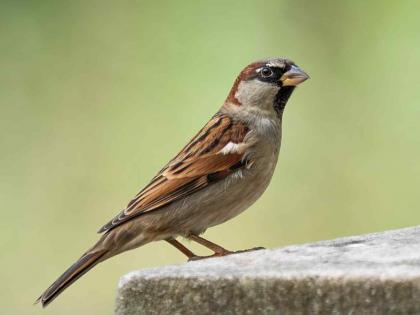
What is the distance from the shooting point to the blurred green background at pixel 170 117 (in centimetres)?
490

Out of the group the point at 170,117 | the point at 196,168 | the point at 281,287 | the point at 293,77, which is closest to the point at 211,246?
the point at 196,168

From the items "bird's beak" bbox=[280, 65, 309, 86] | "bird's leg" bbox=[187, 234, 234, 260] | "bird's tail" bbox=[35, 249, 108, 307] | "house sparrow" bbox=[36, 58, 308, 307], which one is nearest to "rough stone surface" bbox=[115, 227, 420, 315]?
"bird's leg" bbox=[187, 234, 234, 260]

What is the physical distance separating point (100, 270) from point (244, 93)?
1358 millimetres

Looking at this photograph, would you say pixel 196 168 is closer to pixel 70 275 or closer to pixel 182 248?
pixel 182 248

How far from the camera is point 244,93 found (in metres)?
3.92

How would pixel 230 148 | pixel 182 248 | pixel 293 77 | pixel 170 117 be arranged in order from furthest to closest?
pixel 170 117, pixel 293 77, pixel 230 148, pixel 182 248

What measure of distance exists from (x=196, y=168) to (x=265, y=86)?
428 mm

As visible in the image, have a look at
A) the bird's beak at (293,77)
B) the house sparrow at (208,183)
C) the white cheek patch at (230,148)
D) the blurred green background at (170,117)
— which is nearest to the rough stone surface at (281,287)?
the house sparrow at (208,183)

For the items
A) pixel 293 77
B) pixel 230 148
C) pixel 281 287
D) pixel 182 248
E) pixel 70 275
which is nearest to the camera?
pixel 281 287

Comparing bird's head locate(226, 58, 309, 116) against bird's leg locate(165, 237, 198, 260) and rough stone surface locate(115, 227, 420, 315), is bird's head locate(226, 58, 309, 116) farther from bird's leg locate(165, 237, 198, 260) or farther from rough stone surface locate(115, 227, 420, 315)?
rough stone surface locate(115, 227, 420, 315)

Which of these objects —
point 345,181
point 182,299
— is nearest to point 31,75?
point 345,181

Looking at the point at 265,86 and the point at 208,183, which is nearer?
the point at 208,183

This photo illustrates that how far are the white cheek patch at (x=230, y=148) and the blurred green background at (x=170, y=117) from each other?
1087 mm

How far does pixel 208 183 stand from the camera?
3.66 meters
